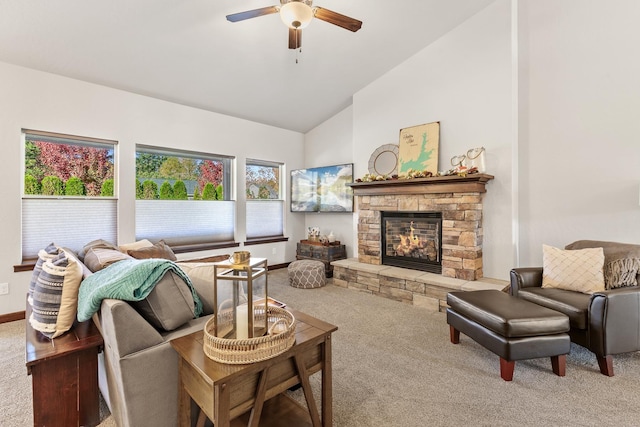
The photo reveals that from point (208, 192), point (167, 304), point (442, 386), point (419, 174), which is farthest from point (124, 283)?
point (208, 192)

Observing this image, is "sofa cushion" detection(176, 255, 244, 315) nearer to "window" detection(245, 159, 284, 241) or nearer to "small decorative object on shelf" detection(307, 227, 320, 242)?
"window" detection(245, 159, 284, 241)

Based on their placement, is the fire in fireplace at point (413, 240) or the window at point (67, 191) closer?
the window at point (67, 191)

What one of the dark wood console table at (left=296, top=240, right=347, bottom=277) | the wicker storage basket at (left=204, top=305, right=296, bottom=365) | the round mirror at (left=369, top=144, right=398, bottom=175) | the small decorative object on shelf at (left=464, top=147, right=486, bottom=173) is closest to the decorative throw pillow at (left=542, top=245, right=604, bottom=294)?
the small decorative object on shelf at (left=464, top=147, right=486, bottom=173)

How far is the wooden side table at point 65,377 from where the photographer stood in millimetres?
1543

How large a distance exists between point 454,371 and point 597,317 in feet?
3.64

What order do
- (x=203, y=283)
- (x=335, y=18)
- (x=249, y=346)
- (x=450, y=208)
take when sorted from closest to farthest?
1. (x=249, y=346)
2. (x=203, y=283)
3. (x=335, y=18)
4. (x=450, y=208)

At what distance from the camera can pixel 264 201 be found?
5637 mm

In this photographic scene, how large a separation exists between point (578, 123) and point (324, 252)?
3.66 metres

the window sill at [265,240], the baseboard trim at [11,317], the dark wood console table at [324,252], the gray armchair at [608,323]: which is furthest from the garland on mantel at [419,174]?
the baseboard trim at [11,317]

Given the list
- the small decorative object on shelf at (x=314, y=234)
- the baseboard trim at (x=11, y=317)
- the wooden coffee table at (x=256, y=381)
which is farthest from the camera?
the small decorative object on shelf at (x=314, y=234)

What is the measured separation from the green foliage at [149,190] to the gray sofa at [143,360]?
10.2 ft

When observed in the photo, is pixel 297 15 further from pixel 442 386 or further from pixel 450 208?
pixel 442 386

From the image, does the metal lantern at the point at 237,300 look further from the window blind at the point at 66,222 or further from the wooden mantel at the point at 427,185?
the window blind at the point at 66,222

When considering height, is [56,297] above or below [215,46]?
below
